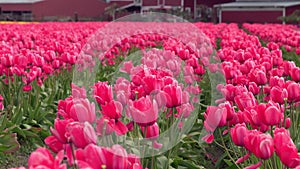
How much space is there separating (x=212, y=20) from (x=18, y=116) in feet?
139

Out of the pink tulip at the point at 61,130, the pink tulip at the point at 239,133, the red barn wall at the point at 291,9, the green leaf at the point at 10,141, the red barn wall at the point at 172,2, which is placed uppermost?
the red barn wall at the point at 172,2

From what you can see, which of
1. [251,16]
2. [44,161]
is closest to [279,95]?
[44,161]

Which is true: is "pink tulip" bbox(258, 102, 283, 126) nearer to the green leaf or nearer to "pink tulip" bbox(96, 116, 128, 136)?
"pink tulip" bbox(96, 116, 128, 136)

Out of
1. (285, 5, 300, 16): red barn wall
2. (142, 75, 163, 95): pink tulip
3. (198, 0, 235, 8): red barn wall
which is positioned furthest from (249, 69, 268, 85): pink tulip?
(198, 0, 235, 8): red barn wall

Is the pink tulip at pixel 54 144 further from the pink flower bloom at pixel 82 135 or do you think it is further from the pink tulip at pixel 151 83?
the pink tulip at pixel 151 83

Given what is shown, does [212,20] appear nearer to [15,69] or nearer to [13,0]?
A: [13,0]

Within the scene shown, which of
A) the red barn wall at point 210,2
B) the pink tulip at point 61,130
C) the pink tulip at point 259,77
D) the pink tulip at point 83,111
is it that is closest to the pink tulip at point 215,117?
the pink tulip at point 83,111

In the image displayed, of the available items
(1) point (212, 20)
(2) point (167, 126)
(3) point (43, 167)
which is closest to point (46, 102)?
(2) point (167, 126)

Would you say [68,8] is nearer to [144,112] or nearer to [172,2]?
[172,2]

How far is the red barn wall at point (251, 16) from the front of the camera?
4350 centimetres

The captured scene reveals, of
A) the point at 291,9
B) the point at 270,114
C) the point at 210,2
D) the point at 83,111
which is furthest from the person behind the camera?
the point at 210,2

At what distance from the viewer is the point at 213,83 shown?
6.04 metres

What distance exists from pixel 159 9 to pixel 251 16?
886 cm

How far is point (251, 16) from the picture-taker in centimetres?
4488
